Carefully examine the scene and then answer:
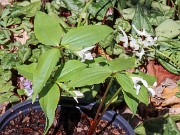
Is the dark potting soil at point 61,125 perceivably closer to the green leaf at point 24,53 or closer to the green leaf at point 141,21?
the green leaf at point 24,53

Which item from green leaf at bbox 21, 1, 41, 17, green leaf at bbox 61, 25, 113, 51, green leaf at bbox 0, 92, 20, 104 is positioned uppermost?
green leaf at bbox 61, 25, 113, 51

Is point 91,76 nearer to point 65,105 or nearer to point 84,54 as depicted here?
point 84,54

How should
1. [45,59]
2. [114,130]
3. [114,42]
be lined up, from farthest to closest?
1. [114,42]
2. [114,130]
3. [45,59]

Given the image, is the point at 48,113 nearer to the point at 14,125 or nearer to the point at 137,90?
the point at 137,90

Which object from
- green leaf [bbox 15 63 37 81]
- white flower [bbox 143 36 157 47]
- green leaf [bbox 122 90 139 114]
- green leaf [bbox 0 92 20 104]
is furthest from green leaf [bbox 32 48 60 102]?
green leaf [bbox 0 92 20 104]

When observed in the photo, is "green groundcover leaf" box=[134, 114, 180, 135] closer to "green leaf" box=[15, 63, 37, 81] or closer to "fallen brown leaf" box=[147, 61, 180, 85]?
"fallen brown leaf" box=[147, 61, 180, 85]

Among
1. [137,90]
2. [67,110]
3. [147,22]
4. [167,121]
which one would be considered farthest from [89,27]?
[147,22]
